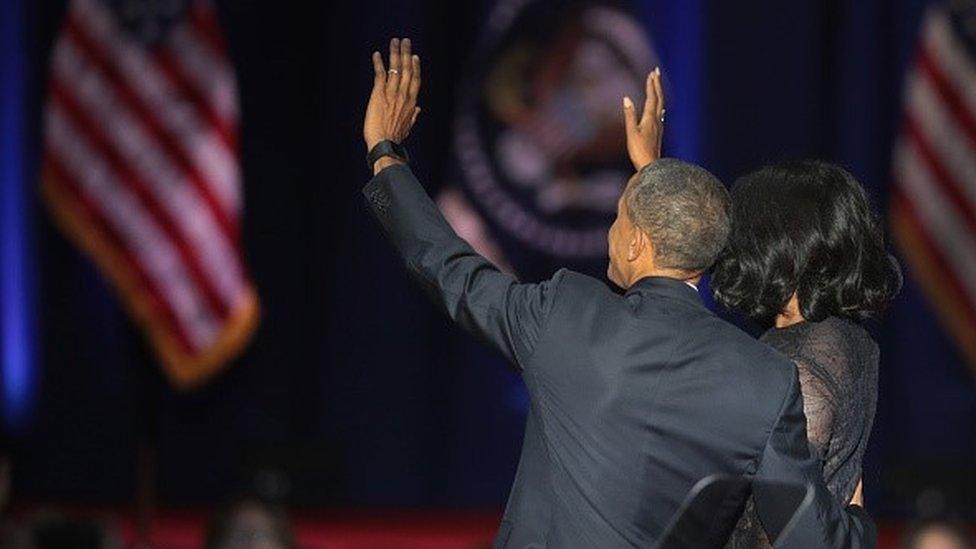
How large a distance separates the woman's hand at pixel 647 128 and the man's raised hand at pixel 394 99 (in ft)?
1.18

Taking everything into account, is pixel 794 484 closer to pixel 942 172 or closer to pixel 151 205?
pixel 942 172

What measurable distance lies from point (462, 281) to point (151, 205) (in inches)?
218

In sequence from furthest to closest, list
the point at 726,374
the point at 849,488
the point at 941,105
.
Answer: the point at 941,105 < the point at 849,488 < the point at 726,374

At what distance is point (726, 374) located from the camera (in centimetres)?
265

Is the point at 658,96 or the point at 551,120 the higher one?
the point at 658,96

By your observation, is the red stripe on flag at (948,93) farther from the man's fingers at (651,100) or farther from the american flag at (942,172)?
the man's fingers at (651,100)

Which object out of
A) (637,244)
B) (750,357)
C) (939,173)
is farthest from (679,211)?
(939,173)

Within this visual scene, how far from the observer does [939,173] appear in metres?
7.99

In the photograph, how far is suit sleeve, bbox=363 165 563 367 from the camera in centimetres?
264

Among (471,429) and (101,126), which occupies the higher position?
(101,126)

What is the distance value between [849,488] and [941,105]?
538 cm

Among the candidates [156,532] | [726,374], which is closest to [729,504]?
[726,374]

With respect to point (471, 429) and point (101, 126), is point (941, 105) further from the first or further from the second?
point (101, 126)

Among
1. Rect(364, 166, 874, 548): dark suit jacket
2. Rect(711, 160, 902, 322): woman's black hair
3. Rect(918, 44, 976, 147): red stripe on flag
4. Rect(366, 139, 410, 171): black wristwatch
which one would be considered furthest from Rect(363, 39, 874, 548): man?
Rect(918, 44, 976, 147): red stripe on flag
